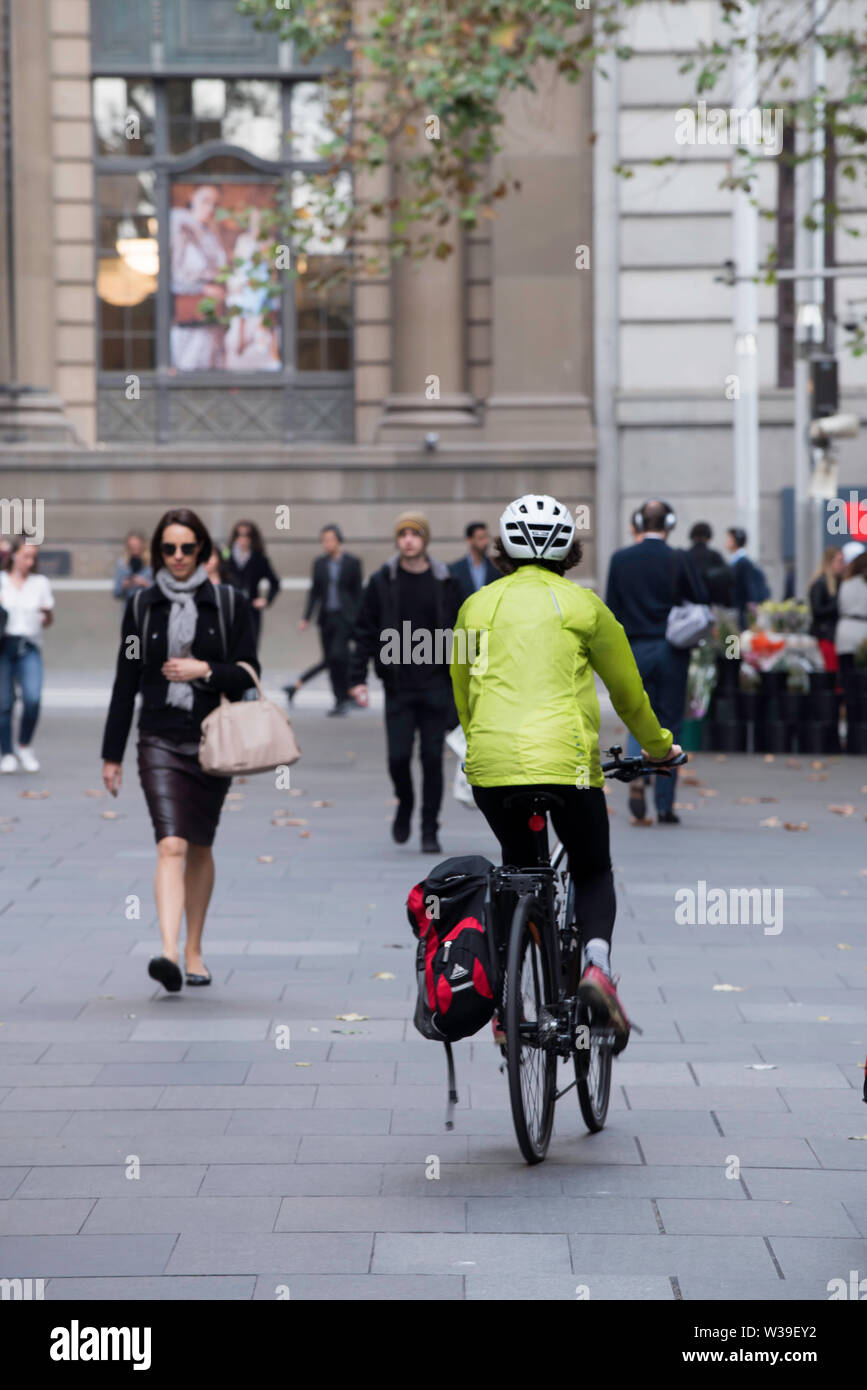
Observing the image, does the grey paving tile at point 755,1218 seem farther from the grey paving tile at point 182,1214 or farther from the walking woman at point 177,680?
the walking woman at point 177,680

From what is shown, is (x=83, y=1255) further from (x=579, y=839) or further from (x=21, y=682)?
(x=21, y=682)

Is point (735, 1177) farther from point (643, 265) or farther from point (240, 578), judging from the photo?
point (643, 265)

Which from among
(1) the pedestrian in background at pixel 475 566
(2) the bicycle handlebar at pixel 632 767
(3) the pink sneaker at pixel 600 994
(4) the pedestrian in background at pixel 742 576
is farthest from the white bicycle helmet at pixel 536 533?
(4) the pedestrian in background at pixel 742 576

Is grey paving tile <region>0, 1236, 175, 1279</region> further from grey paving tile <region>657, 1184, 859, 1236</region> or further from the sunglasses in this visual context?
the sunglasses

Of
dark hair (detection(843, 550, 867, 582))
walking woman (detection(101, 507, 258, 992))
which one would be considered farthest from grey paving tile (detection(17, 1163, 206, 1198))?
dark hair (detection(843, 550, 867, 582))

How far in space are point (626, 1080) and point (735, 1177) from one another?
1.17 metres

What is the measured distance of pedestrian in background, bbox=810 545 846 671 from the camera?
1753cm

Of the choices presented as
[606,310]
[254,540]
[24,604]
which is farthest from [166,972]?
[606,310]

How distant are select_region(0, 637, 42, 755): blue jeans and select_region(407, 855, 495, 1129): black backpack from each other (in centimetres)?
1006

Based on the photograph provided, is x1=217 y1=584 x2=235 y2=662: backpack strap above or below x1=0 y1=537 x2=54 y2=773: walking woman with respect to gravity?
above

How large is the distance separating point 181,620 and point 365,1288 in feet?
12.3

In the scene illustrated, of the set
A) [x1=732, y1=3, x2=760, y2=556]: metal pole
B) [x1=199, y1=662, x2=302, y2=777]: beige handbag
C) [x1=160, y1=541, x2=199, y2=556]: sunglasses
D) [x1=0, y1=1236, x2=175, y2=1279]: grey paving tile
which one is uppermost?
[x1=732, y1=3, x2=760, y2=556]: metal pole

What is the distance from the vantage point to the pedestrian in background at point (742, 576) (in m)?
20.5
